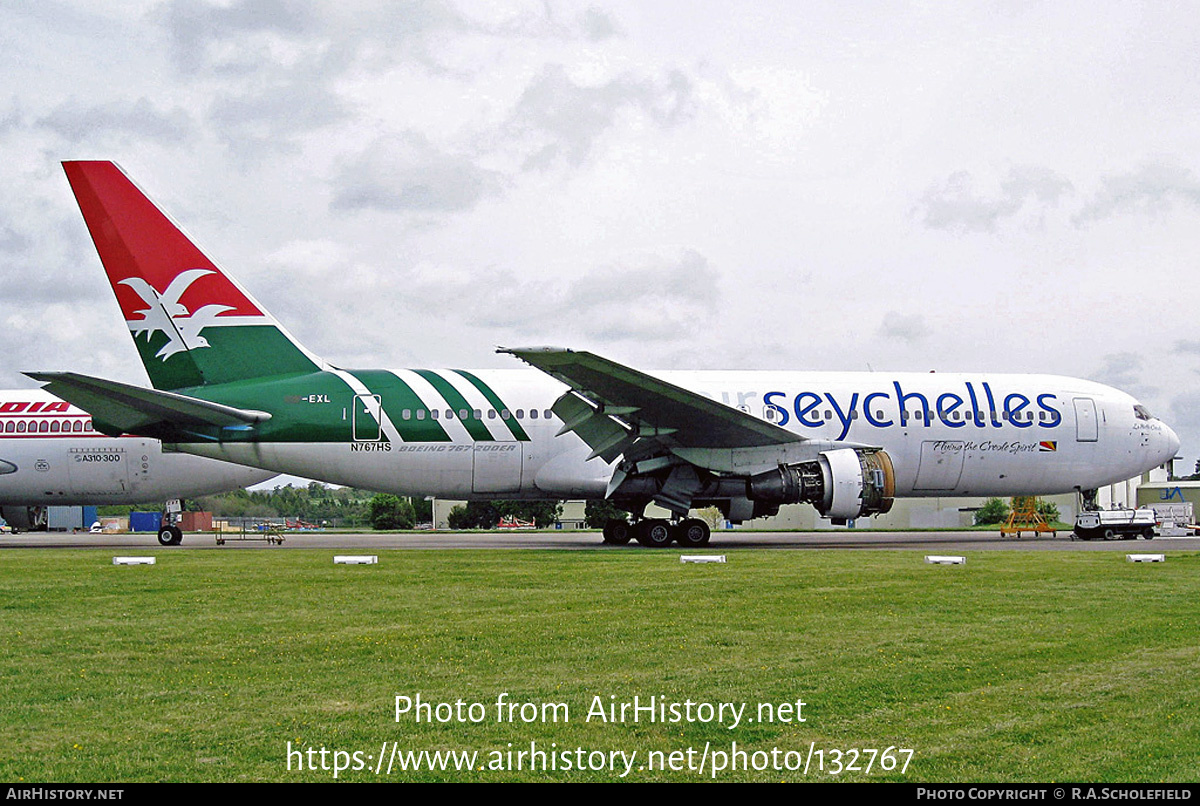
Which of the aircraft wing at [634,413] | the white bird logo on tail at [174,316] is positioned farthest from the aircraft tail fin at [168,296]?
the aircraft wing at [634,413]

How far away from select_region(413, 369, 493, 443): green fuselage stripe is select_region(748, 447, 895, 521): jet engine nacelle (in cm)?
623

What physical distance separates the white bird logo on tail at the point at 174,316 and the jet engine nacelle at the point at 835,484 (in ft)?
42.1

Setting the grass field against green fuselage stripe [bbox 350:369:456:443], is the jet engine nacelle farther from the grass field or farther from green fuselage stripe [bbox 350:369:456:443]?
the grass field

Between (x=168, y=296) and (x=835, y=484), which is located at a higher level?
(x=168, y=296)

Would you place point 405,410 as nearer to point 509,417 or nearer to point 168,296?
point 509,417

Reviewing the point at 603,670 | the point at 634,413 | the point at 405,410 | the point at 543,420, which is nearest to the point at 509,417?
the point at 543,420

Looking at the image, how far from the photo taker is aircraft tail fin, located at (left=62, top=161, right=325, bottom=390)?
24000 millimetres

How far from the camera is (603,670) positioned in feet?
24.5

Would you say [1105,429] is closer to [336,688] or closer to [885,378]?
[885,378]

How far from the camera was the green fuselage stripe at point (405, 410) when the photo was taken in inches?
957

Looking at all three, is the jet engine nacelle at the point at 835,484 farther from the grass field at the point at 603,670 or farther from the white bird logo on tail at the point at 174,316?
the white bird logo on tail at the point at 174,316

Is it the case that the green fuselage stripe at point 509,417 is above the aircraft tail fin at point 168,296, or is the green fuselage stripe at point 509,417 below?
below

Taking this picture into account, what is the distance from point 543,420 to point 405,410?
10.4ft
